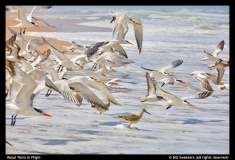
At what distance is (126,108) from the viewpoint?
8.86 metres

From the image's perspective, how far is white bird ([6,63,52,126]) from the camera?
7.42 metres

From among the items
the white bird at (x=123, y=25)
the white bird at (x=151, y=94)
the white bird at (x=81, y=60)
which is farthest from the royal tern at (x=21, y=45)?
the white bird at (x=151, y=94)

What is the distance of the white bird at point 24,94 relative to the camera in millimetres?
7418

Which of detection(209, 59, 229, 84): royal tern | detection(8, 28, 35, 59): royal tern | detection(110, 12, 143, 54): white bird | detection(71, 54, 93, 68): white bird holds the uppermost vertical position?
detection(110, 12, 143, 54): white bird

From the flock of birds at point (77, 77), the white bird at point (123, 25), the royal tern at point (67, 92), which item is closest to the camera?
the flock of birds at point (77, 77)

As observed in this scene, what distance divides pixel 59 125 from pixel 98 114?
620 mm

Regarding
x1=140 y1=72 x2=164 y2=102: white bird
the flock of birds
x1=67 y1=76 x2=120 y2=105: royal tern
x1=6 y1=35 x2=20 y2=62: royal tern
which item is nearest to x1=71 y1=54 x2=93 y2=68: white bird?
the flock of birds

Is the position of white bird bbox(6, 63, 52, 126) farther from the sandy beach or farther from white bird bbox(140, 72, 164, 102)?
the sandy beach

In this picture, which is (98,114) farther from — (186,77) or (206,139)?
(186,77)

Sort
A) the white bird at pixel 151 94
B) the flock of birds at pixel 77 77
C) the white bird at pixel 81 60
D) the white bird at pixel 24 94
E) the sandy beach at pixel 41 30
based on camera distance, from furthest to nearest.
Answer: the sandy beach at pixel 41 30
the white bird at pixel 81 60
the white bird at pixel 151 94
the flock of birds at pixel 77 77
the white bird at pixel 24 94

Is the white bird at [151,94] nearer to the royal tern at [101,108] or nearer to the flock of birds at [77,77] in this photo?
the flock of birds at [77,77]

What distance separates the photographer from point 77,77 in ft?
27.9

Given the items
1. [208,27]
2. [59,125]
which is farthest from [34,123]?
[208,27]

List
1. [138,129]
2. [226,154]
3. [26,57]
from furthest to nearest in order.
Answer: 1. [26,57]
2. [138,129]
3. [226,154]
